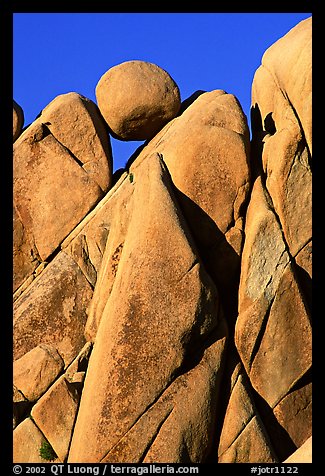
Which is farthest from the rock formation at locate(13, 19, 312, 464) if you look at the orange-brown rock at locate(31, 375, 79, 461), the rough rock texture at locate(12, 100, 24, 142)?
the rough rock texture at locate(12, 100, 24, 142)

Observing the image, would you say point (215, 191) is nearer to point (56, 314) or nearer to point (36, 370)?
point (56, 314)

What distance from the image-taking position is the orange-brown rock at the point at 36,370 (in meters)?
15.0

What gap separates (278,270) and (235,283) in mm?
1093

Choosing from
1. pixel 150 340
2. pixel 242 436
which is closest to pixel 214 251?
pixel 150 340

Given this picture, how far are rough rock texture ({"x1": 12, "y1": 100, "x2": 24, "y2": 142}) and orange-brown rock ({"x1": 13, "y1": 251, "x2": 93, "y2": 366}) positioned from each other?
4552 mm

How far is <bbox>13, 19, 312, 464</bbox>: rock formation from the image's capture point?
13742 millimetres

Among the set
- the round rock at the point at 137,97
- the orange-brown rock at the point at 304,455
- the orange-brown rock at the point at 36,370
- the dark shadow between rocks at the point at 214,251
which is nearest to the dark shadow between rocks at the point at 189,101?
the round rock at the point at 137,97

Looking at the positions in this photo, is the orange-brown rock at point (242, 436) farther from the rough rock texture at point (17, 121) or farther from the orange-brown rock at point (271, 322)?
the rough rock texture at point (17, 121)

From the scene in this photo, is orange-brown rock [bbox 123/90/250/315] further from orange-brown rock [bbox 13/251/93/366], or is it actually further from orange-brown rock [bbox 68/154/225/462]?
orange-brown rock [bbox 13/251/93/366]

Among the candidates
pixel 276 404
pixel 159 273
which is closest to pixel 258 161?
pixel 159 273

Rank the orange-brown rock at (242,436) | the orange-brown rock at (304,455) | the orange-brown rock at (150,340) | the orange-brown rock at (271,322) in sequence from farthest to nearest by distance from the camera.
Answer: the orange-brown rock at (271,322) → the orange-brown rock at (242,436) → the orange-brown rock at (150,340) → the orange-brown rock at (304,455)

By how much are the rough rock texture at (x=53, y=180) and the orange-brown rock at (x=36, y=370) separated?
2.72m

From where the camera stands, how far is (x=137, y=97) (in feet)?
59.5
